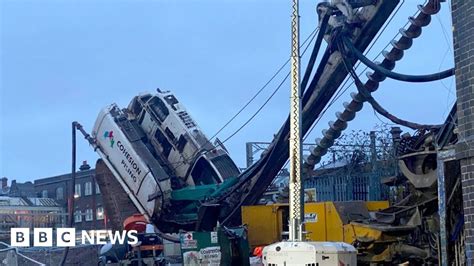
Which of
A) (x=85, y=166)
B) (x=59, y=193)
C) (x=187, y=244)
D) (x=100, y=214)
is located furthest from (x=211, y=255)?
(x=59, y=193)

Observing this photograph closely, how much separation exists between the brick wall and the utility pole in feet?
6.60

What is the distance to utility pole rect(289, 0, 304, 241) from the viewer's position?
9.55 metres

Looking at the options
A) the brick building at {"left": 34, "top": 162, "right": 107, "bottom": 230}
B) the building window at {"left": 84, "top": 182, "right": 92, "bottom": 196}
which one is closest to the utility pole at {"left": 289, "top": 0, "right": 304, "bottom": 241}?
the brick building at {"left": 34, "top": 162, "right": 107, "bottom": 230}

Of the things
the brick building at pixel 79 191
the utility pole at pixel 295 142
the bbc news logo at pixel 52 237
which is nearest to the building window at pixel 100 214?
the brick building at pixel 79 191

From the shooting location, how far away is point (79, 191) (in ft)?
172

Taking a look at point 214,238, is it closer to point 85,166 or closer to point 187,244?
point 187,244

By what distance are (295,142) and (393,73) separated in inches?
236

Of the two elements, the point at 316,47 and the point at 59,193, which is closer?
the point at 316,47

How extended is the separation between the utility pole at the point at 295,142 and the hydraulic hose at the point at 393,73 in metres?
4.35

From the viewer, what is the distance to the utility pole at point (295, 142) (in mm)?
9555

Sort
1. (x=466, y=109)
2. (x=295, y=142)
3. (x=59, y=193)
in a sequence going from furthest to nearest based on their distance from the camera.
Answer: (x=59, y=193), (x=466, y=109), (x=295, y=142)

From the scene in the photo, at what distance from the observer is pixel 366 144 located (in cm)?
2548

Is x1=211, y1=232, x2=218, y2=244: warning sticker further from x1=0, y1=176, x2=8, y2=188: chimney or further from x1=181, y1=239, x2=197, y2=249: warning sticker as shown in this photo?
x1=0, y1=176, x2=8, y2=188: chimney

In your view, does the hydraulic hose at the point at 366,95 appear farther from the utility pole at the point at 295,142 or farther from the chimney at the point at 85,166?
the chimney at the point at 85,166
